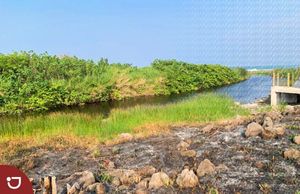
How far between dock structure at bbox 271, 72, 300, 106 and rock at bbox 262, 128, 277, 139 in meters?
9.79

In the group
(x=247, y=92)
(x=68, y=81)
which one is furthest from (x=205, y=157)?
(x=247, y=92)

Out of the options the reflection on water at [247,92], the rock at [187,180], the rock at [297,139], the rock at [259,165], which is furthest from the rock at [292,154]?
the reflection on water at [247,92]

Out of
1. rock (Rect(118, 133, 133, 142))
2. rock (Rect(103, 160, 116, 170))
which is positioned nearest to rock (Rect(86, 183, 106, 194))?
rock (Rect(103, 160, 116, 170))

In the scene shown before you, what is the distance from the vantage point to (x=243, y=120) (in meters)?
12.3

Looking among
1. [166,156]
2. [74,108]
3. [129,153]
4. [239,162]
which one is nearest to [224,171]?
[239,162]

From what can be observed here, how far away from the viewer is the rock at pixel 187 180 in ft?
22.7

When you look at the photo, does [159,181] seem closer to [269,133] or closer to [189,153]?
[189,153]

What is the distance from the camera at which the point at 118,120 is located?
13.5m

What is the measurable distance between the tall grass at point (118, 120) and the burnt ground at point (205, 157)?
1.63m

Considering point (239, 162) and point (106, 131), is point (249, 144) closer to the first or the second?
point (239, 162)

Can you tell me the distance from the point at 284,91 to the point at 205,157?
476 inches

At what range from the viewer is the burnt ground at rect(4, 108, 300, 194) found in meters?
7.04

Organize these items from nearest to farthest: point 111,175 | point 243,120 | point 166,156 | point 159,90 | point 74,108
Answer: point 111,175
point 166,156
point 243,120
point 74,108
point 159,90

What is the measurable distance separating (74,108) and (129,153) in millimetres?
14441
